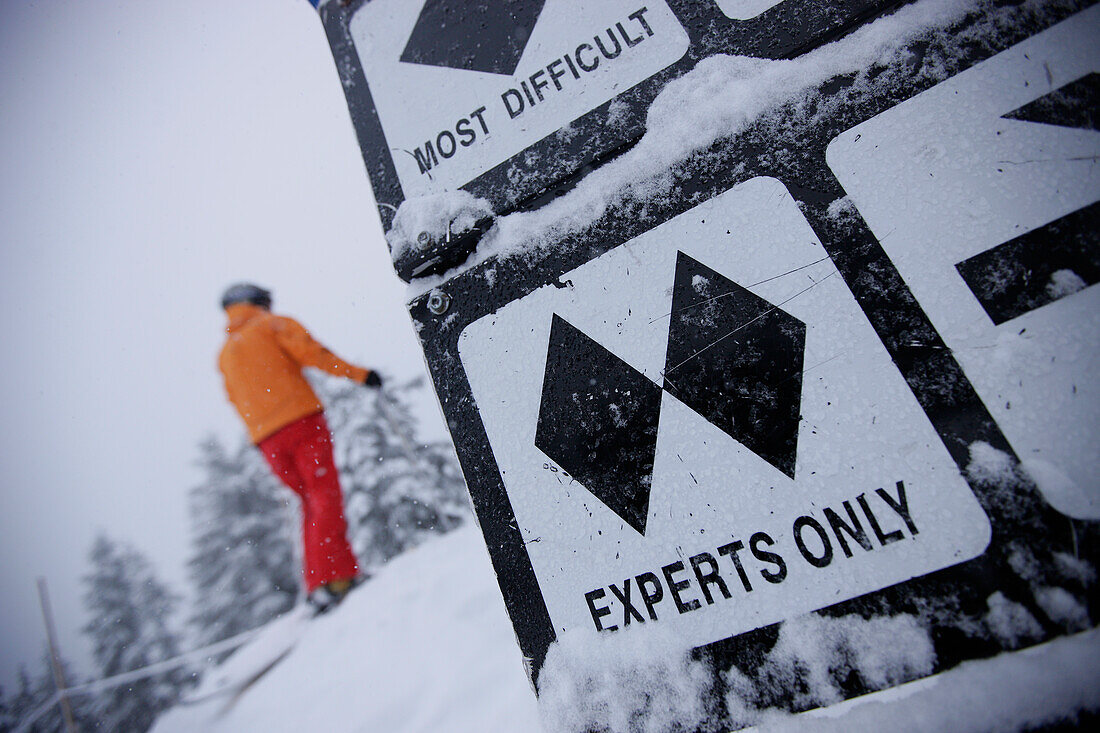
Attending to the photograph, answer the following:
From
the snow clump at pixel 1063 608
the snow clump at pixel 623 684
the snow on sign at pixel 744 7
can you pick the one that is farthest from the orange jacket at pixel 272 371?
the snow clump at pixel 1063 608

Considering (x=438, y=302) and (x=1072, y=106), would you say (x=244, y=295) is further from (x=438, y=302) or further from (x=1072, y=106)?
(x=1072, y=106)

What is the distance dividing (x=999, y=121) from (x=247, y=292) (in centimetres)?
350

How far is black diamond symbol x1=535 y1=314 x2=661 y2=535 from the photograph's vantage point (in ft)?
2.84

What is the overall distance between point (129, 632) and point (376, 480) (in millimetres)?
14064

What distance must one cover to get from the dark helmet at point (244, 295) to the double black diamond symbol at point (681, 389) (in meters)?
2.84

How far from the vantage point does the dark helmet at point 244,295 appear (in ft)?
9.88

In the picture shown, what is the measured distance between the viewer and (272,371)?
8.64ft

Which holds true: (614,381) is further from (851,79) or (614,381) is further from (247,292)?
(247,292)

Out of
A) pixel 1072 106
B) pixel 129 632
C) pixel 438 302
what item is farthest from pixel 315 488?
pixel 129 632

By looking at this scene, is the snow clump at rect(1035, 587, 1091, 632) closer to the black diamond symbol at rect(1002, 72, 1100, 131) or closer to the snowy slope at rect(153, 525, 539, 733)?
the black diamond symbol at rect(1002, 72, 1100, 131)

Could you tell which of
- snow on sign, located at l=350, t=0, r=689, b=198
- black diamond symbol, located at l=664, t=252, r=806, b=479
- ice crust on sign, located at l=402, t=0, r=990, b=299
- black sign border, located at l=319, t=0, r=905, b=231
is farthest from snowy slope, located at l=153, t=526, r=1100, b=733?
snow on sign, located at l=350, t=0, r=689, b=198

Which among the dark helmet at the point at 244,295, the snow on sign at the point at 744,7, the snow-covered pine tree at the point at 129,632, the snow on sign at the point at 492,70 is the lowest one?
the snow-covered pine tree at the point at 129,632

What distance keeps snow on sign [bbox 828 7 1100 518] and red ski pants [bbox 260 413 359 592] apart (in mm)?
2640

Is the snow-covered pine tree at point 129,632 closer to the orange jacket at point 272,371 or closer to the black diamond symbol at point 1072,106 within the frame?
the orange jacket at point 272,371
